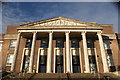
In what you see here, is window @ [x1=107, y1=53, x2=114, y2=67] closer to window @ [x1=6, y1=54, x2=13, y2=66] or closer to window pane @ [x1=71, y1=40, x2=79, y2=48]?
window pane @ [x1=71, y1=40, x2=79, y2=48]

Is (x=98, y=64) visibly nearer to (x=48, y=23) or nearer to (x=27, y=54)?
(x=48, y=23)

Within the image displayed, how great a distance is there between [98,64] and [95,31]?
7240 millimetres

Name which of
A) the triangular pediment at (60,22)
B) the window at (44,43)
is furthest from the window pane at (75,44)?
the window at (44,43)

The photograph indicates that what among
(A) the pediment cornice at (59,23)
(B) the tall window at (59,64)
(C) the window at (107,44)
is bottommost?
(B) the tall window at (59,64)

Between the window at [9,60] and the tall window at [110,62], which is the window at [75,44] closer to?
the tall window at [110,62]

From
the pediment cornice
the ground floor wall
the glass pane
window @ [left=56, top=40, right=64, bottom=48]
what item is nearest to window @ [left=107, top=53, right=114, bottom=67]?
the ground floor wall

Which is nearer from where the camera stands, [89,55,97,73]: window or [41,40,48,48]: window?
[89,55,97,73]: window

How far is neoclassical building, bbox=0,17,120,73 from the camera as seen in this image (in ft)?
76.4

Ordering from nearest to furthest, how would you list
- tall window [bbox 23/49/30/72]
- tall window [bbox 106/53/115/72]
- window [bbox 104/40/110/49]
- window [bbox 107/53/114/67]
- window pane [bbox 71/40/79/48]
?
tall window [bbox 23/49/30/72]
tall window [bbox 106/53/115/72]
window [bbox 107/53/114/67]
window pane [bbox 71/40/79/48]
window [bbox 104/40/110/49]

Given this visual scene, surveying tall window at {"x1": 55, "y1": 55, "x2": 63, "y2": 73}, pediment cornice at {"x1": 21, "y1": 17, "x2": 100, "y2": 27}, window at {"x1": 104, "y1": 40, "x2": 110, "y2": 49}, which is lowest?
tall window at {"x1": 55, "y1": 55, "x2": 63, "y2": 73}

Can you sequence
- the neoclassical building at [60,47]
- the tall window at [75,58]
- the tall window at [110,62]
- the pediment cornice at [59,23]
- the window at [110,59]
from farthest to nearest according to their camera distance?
1. the window at [110,59]
2. the tall window at [110,62]
3. the pediment cornice at [59,23]
4. the tall window at [75,58]
5. the neoclassical building at [60,47]

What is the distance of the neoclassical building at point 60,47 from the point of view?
23281 mm

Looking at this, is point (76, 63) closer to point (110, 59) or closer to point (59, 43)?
point (59, 43)

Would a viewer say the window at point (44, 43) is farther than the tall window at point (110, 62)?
Yes
